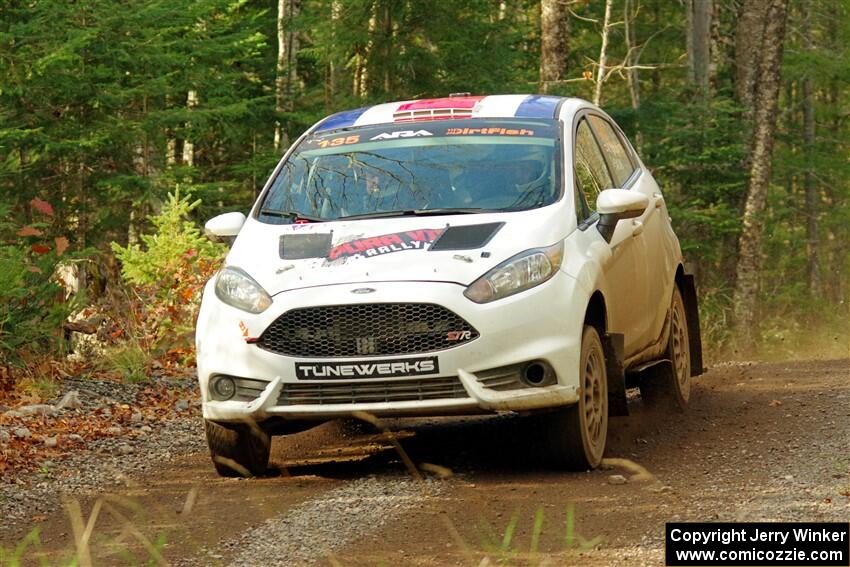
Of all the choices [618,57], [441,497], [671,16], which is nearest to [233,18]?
[618,57]

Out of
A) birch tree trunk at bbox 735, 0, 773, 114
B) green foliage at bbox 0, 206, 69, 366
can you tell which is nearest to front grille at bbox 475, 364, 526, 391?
green foliage at bbox 0, 206, 69, 366

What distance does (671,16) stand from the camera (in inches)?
1480

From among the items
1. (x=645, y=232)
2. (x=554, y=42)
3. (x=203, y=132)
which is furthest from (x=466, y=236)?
(x=203, y=132)

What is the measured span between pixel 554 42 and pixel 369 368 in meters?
13.4

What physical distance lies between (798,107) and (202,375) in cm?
3352

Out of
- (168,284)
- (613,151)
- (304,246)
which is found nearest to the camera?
(304,246)

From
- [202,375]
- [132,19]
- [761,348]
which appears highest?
[132,19]

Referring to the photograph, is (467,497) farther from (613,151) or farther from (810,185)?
(810,185)

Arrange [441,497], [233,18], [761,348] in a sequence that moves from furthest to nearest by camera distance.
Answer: [233,18] < [761,348] < [441,497]

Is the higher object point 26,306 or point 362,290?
point 362,290

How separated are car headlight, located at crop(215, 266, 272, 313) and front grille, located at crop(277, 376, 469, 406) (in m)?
0.44

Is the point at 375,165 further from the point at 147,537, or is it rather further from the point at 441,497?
the point at 147,537

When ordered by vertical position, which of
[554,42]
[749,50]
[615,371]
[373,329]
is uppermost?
[554,42]

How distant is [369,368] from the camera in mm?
6688
